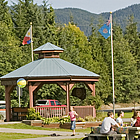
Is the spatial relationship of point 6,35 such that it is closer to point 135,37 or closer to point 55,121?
point 55,121

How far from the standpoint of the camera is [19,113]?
1168 inches

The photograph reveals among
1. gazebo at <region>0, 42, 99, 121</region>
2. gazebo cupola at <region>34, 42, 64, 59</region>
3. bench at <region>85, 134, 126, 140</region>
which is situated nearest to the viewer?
bench at <region>85, 134, 126, 140</region>

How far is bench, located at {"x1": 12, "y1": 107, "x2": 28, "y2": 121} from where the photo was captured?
29.3 metres

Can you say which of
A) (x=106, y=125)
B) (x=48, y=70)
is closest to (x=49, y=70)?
(x=48, y=70)

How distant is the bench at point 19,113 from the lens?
96.3ft

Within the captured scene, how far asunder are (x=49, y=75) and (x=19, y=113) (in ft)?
12.7

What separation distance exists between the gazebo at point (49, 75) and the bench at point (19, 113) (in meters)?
0.43

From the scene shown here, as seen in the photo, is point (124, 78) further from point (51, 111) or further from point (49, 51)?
point (51, 111)

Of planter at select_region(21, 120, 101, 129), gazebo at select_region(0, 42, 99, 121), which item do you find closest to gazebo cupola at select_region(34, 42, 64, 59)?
gazebo at select_region(0, 42, 99, 121)

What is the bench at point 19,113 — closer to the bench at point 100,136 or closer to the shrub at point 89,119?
the shrub at point 89,119

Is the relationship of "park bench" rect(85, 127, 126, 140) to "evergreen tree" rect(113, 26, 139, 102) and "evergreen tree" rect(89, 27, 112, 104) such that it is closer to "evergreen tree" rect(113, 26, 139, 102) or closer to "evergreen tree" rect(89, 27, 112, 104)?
"evergreen tree" rect(89, 27, 112, 104)

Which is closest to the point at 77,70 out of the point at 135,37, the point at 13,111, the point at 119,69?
the point at 13,111

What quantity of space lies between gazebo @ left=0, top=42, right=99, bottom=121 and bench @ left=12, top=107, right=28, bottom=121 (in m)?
0.43

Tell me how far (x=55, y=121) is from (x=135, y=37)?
73526 mm
